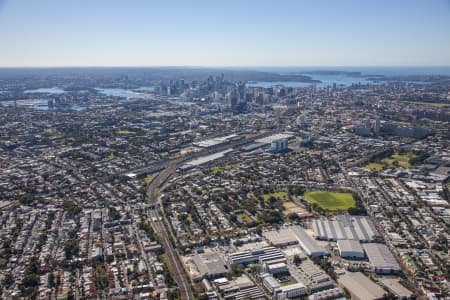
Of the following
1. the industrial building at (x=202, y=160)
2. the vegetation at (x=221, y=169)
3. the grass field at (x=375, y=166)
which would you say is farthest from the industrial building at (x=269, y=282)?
the grass field at (x=375, y=166)

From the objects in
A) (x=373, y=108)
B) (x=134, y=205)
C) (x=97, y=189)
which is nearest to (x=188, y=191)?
(x=134, y=205)

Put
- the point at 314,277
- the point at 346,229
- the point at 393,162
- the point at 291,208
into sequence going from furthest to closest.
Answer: the point at 393,162, the point at 291,208, the point at 346,229, the point at 314,277

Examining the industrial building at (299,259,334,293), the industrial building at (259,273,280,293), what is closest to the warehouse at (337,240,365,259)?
the industrial building at (299,259,334,293)

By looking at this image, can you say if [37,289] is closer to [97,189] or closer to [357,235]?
[97,189]

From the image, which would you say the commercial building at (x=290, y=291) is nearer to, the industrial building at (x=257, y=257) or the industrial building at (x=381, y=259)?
the industrial building at (x=257, y=257)

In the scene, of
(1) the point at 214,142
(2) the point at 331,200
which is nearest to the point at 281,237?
(2) the point at 331,200

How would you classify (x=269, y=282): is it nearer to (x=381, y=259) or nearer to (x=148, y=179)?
(x=381, y=259)
